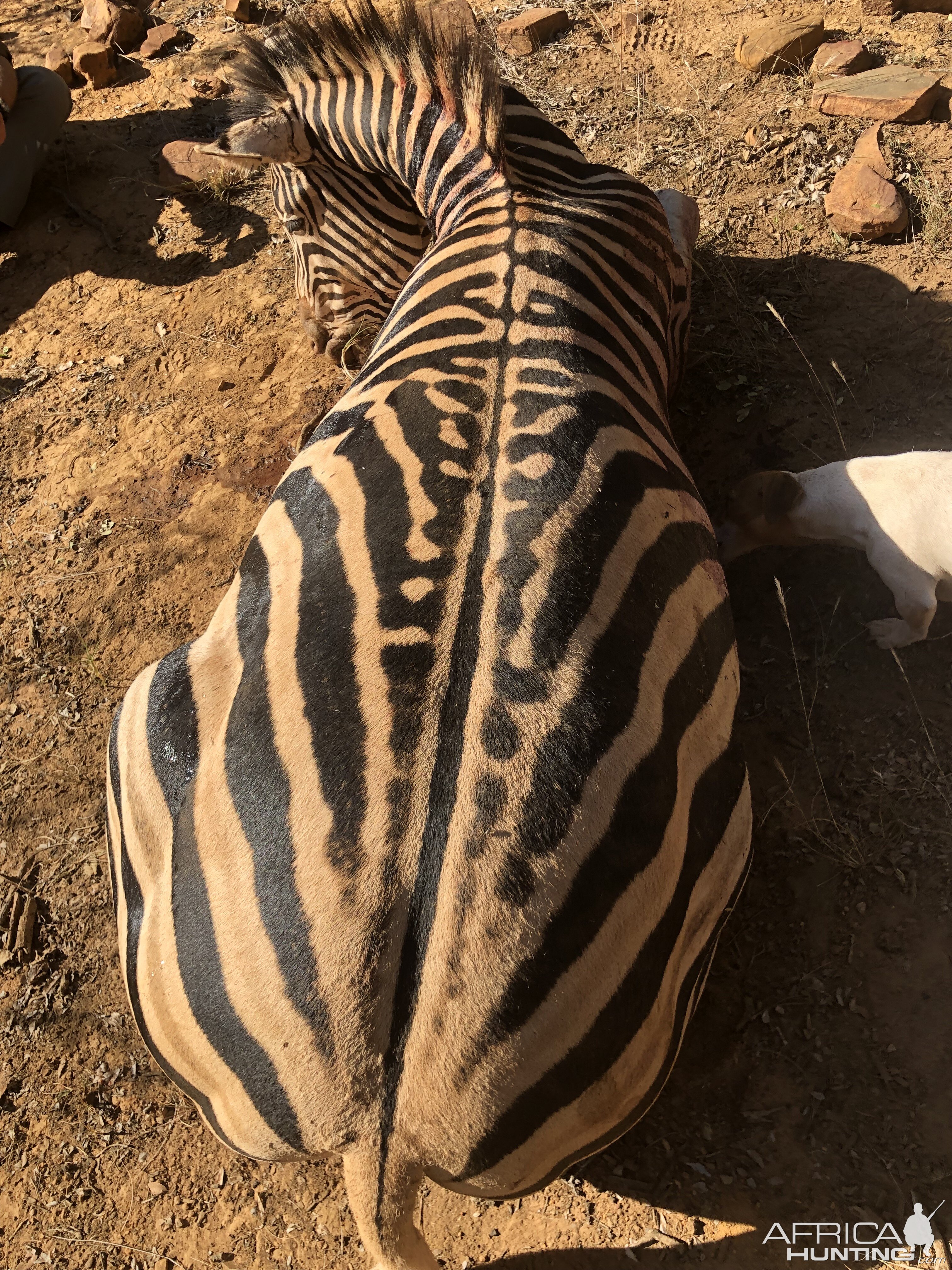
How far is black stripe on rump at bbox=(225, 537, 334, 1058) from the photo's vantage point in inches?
69.1

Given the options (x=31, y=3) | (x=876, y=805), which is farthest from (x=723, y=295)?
(x=31, y=3)

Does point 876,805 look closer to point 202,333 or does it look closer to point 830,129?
point 830,129

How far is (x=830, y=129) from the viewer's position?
462 centimetres

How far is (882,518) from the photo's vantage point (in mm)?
3227

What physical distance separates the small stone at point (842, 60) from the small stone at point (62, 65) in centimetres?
536

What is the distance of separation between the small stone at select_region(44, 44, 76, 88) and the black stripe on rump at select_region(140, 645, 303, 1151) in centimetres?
647

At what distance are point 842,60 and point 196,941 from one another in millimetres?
5514

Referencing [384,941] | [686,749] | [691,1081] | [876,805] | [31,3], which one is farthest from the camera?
[31,3]

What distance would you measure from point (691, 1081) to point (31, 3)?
933cm

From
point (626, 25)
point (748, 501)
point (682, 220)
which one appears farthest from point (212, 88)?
point (748, 501)

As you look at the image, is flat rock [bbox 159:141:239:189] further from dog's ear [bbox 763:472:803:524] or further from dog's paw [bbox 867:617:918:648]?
dog's paw [bbox 867:617:918:648]

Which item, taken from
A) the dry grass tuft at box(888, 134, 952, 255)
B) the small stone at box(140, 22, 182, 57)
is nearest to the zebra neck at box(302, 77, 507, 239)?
the dry grass tuft at box(888, 134, 952, 255)

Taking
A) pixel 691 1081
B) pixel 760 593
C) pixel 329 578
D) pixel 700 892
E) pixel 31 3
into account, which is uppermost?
pixel 31 3

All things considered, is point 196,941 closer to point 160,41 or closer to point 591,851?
point 591,851
